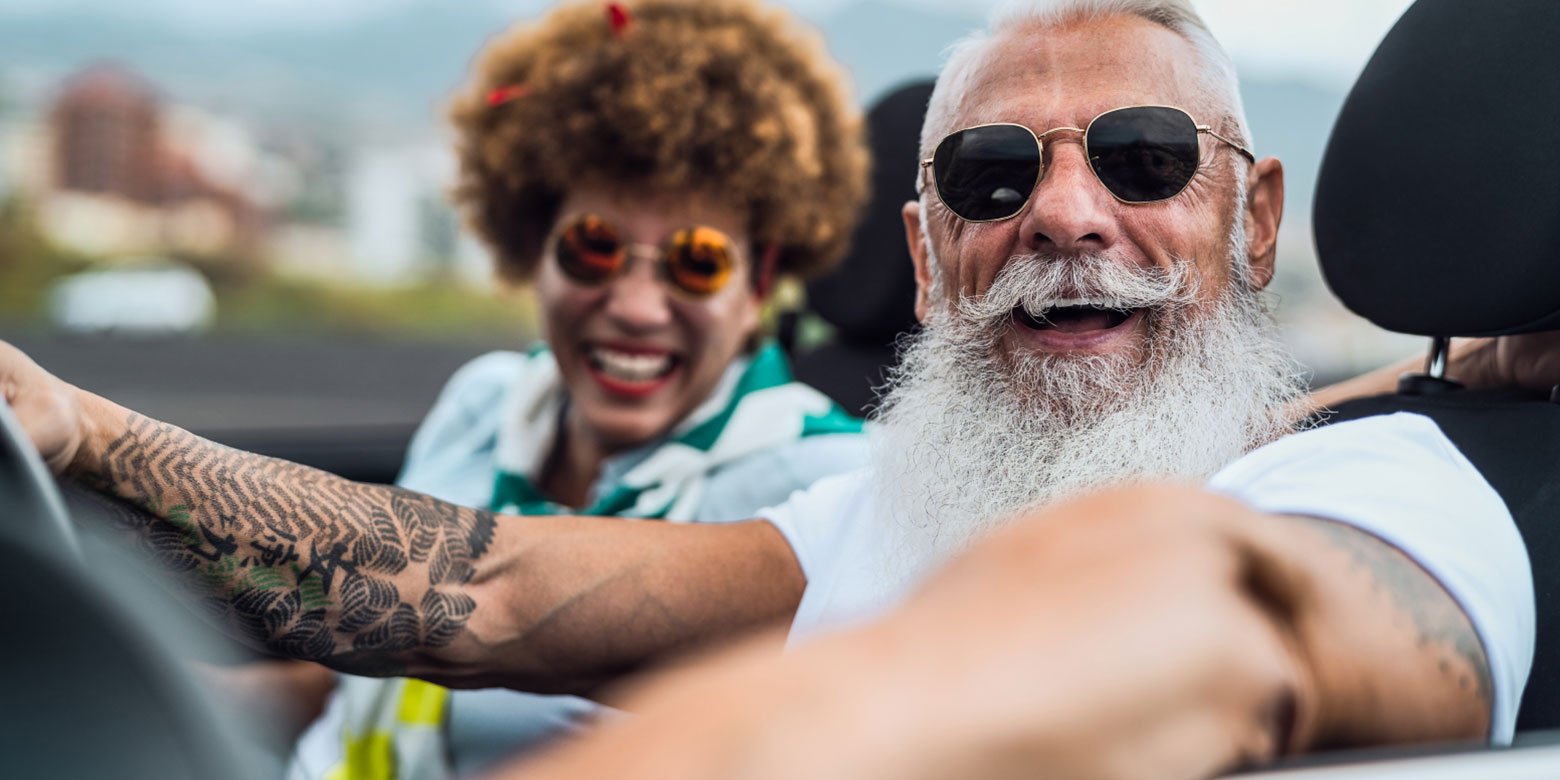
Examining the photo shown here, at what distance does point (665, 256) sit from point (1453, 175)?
144 cm

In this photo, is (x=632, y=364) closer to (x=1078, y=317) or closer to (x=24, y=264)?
(x=1078, y=317)

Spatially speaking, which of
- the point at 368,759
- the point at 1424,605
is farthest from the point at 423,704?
the point at 1424,605

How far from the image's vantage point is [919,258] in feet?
7.43

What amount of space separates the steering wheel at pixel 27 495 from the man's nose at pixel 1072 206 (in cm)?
119

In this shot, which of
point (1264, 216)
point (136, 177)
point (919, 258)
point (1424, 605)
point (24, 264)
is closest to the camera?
point (1424, 605)

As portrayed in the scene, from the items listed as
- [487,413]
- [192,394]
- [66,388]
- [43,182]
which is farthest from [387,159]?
[66,388]

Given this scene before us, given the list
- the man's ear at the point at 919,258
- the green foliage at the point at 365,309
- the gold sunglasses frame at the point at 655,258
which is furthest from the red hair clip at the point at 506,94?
the green foliage at the point at 365,309

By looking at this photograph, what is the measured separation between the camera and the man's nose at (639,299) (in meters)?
2.77

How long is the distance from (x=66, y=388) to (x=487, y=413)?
1556 mm

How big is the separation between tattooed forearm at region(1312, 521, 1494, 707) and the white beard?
584mm

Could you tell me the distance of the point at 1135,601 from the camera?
0.93m

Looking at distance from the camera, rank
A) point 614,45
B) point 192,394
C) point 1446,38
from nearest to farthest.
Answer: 1. point 1446,38
2. point 614,45
3. point 192,394

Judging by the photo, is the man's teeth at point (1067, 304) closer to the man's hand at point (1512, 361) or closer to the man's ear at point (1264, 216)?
the man's ear at point (1264, 216)

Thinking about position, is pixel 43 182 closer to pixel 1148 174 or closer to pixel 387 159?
pixel 387 159
